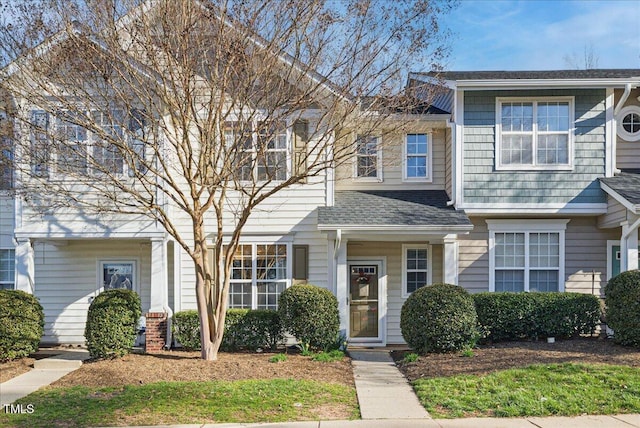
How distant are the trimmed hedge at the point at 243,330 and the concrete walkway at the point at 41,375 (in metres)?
2.14

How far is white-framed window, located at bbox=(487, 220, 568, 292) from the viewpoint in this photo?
1298 cm

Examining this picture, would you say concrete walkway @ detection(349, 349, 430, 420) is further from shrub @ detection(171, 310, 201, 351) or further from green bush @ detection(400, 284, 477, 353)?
shrub @ detection(171, 310, 201, 351)

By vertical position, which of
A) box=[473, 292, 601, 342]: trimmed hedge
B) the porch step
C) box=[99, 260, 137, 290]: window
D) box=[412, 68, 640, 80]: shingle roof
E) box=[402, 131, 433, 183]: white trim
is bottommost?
the porch step

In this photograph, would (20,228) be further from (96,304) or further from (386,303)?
(386,303)

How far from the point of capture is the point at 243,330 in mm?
11875

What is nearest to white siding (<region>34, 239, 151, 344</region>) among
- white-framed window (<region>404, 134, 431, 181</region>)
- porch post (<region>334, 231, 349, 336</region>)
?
porch post (<region>334, 231, 349, 336</region>)

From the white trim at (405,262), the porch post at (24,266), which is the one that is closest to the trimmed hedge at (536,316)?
the white trim at (405,262)

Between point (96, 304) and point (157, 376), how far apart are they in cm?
260

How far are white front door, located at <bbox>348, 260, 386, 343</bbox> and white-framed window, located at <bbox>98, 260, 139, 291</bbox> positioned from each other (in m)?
5.25

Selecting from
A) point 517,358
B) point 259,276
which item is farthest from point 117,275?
point 517,358

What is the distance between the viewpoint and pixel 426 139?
14.0 m

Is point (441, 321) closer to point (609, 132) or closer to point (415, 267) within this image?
point (415, 267)

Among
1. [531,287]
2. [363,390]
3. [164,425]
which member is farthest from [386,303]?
[164,425]

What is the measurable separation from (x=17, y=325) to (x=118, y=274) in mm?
2894
